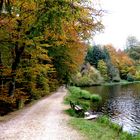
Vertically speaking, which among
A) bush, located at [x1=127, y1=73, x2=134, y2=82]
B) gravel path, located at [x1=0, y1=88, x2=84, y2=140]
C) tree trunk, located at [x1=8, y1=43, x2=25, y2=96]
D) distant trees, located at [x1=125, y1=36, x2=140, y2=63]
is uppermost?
distant trees, located at [x1=125, y1=36, x2=140, y2=63]

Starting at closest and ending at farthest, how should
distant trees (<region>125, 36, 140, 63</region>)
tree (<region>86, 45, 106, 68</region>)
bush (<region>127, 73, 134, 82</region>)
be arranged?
tree (<region>86, 45, 106, 68</region>) < bush (<region>127, 73, 134, 82</region>) < distant trees (<region>125, 36, 140, 63</region>)

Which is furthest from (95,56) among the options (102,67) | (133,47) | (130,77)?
(133,47)

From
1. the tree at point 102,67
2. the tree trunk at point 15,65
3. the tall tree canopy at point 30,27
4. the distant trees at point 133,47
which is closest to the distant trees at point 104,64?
the tree at point 102,67

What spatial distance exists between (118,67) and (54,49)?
6349 cm

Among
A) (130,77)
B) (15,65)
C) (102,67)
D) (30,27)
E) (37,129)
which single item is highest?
(30,27)

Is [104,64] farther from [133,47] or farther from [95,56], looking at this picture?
[133,47]

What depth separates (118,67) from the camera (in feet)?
336

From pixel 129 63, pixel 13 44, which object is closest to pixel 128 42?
pixel 129 63

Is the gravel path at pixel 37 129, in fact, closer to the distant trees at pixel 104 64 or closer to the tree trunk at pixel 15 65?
the tree trunk at pixel 15 65

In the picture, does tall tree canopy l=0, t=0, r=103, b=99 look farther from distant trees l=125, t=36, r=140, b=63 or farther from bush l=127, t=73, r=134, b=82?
distant trees l=125, t=36, r=140, b=63

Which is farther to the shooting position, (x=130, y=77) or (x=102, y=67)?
(x=130, y=77)

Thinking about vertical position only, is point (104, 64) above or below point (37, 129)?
above

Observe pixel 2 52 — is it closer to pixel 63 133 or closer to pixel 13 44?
pixel 13 44

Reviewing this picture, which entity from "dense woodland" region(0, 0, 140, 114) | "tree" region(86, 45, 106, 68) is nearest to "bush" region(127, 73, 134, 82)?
"tree" region(86, 45, 106, 68)
